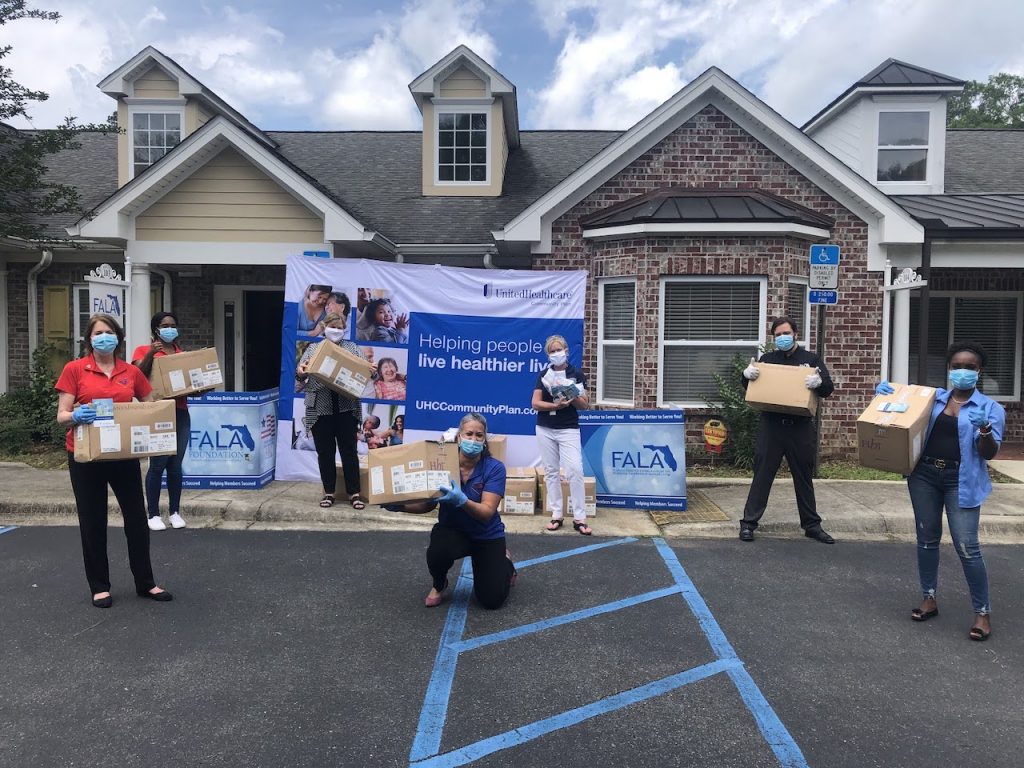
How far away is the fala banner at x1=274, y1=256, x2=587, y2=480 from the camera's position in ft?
26.1

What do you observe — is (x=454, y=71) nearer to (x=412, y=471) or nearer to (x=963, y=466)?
(x=412, y=471)

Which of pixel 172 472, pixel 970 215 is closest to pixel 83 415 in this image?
pixel 172 472

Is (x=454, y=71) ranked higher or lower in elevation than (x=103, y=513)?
higher

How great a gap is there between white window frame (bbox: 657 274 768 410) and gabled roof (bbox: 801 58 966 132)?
5.08 m

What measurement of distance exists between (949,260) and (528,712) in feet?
30.4

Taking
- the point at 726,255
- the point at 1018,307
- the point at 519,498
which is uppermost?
the point at 726,255

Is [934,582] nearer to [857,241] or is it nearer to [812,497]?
[812,497]

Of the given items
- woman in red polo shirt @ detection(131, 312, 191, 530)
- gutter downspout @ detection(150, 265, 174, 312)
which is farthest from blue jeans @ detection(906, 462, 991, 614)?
gutter downspout @ detection(150, 265, 174, 312)

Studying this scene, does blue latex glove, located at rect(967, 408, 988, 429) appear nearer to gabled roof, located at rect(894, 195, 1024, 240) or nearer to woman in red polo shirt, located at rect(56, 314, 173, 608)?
woman in red polo shirt, located at rect(56, 314, 173, 608)

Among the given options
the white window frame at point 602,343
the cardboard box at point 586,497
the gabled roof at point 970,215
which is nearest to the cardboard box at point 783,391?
the cardboard box at point 586,497

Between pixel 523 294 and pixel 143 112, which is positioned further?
pixel 143 112

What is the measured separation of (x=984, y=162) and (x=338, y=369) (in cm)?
1282

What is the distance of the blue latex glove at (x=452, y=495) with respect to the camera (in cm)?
421

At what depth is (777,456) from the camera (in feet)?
20.5
